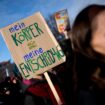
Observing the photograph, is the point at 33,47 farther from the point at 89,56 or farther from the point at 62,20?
the point at 89,56

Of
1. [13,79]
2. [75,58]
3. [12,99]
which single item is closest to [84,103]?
[75,58]

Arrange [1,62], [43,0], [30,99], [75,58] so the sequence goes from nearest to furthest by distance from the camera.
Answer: [75,58] < [30,99] < [1,62] < [43,0]

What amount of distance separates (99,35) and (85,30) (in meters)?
0.08

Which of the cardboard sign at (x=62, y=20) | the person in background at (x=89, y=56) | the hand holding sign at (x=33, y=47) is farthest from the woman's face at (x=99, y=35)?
the cardboard sign at (x=62, y=20)

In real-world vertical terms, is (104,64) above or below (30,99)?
above

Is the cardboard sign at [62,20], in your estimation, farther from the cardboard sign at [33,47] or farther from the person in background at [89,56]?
the person in background at [89,56]

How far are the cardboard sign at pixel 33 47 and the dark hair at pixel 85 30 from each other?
1.23 metres

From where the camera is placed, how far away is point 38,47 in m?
2.31

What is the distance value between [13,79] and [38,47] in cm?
57

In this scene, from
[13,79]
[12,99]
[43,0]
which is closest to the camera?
[12,99]

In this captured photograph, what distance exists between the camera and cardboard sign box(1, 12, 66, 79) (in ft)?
7.48

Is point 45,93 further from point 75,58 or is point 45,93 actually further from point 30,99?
point 75,58

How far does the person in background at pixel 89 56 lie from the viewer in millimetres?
947

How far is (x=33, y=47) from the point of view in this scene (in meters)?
2.31
